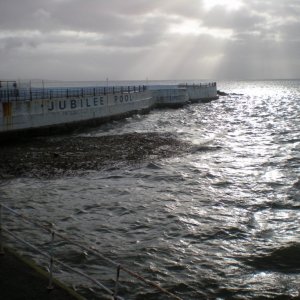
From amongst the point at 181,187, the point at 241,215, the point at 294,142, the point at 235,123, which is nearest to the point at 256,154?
the point at 294,142

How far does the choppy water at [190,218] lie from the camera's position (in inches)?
347

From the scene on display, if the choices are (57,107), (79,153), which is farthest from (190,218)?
(57,107)

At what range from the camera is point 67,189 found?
15.7 metres

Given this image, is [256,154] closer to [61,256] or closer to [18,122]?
[18,122]

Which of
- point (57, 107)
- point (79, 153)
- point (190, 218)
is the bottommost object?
point (190, 218)

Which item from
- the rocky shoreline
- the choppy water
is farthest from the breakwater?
the choppy water

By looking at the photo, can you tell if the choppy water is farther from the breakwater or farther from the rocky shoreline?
the breakwater

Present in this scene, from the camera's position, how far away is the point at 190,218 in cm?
1264

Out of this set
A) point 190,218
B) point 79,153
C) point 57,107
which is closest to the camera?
point 190,218

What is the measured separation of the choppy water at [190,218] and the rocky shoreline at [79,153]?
132 centimetres

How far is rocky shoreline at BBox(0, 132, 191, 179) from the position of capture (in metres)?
19.0

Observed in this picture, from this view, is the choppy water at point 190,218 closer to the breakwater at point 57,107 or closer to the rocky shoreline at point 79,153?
the rocky shoreline at point 79,153

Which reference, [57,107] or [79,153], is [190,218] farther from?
[57,107]

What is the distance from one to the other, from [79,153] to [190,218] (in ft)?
38.5
